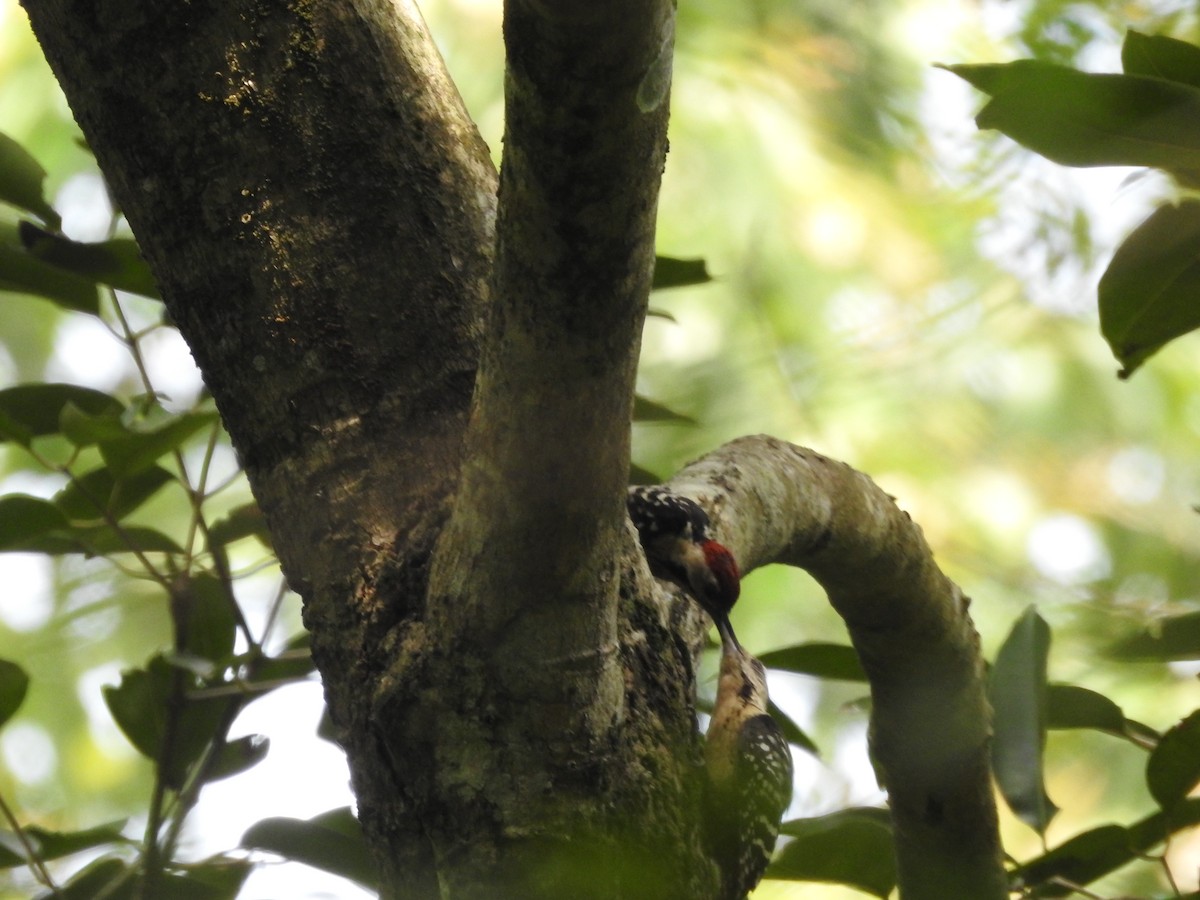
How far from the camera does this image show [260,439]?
33.6 inches

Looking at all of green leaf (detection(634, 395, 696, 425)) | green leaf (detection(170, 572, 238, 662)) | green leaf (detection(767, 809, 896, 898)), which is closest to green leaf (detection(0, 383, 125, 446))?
green leaf (detection(170, 572, 238, 662))

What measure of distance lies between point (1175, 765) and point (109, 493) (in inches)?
40.1

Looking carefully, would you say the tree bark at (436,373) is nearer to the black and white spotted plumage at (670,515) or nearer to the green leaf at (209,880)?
the black and white spotted plumage at (670,515)

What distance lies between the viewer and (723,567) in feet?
3.36

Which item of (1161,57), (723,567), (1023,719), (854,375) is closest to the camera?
(1161,57)

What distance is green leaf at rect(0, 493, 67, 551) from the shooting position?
113cm

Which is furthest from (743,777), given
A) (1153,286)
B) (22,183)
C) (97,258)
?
(22,183)

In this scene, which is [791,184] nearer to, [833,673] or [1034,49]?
[833,673]

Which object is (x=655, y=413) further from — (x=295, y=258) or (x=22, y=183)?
(x=22, y=183)

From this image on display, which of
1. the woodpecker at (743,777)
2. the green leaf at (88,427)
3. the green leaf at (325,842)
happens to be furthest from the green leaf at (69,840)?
the woodpecker at (743,777)

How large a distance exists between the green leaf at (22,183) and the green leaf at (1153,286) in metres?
1.01

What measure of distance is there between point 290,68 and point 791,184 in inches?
86.2

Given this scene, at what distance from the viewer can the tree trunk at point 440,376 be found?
59 centimetres

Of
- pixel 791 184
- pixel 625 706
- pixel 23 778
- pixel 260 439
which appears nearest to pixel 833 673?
pixel 625 706
